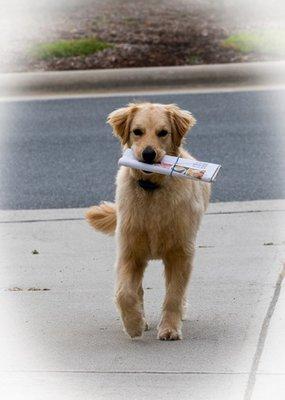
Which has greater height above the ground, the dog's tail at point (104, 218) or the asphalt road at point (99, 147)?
the dog's tail at point (104, 218)

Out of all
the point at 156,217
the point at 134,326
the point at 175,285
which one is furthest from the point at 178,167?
the point at 134,326

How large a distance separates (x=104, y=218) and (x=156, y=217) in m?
0.87

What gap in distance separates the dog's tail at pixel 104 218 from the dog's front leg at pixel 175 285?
2.47 ft

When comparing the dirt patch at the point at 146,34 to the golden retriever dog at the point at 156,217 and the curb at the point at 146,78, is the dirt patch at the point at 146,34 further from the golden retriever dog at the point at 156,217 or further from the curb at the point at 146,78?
the golden retriever dog at the point at 156,217

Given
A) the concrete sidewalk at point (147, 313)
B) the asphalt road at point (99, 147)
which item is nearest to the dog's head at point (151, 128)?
the concrete sidewalk at point (147, 313)

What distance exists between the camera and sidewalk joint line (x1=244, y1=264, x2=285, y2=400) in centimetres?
500

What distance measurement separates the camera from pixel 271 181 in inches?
404

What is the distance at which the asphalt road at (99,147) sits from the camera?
10.2 metres

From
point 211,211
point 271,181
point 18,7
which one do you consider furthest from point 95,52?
point 211,211

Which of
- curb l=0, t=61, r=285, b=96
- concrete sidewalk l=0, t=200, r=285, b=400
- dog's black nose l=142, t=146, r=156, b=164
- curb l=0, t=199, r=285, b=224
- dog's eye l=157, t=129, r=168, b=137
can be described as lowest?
curb l=0, t=61, r=285, b=96

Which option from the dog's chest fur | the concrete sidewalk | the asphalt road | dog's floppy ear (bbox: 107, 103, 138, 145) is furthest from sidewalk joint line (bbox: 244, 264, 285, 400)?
the asphalt road

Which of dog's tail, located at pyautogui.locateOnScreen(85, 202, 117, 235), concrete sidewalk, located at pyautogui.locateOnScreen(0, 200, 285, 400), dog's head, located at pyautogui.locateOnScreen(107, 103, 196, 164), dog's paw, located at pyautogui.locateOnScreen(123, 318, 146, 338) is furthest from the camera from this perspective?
dog's tail, located at pyautogui.locateOnScreen(85, 202, 117, 235)

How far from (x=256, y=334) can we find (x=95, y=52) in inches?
443

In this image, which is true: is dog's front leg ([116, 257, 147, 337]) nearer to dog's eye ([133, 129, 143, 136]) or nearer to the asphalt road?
dog's eye ([133, 129, 143, 136])
